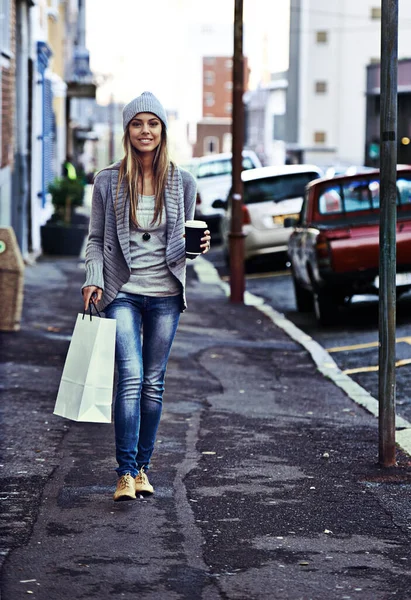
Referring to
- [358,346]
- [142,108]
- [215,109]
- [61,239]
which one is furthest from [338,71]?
[142,108]

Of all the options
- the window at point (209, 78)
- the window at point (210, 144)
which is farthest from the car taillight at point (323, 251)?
the window at point (209, 78)

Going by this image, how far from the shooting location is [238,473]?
264 inches

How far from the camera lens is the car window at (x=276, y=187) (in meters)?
20.7

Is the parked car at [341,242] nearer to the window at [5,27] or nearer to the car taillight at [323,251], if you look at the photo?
the car taillight at [323,251]

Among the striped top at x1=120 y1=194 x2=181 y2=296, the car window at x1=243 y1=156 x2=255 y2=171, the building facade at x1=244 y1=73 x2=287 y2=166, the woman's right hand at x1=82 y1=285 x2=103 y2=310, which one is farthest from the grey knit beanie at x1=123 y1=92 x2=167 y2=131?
the building facade at x1=244 y1=73 x2=287 y2=166

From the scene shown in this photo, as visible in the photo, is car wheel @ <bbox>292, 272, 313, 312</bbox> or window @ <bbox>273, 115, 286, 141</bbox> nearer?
car wheel @ <bbox>292, 272, 313, 312</bbox>

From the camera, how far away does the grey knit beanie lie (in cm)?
595

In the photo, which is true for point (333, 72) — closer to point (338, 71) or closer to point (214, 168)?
point (338, 71)

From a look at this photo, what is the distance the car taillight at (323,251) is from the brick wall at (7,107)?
5.11 m

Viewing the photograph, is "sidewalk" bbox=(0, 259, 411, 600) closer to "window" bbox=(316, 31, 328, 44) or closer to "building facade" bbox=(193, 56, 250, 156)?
"window" bbox=(316, 31, 328, 44)

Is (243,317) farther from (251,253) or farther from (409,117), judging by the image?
(409,117)

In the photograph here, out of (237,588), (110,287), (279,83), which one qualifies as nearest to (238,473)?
(110,287)

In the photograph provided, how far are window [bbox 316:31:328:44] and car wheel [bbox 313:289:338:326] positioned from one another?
6716cm

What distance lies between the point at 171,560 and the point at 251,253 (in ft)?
52.9
